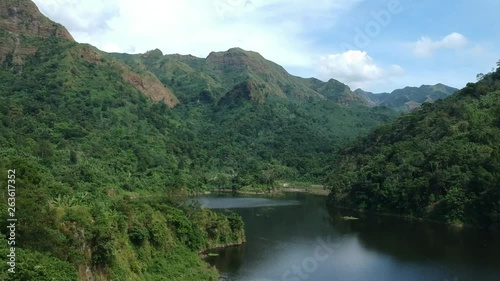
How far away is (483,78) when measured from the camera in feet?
403

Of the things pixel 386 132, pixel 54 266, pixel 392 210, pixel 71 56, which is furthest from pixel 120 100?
pixel 54 266

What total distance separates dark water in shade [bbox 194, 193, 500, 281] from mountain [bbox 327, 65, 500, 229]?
444 centimetres

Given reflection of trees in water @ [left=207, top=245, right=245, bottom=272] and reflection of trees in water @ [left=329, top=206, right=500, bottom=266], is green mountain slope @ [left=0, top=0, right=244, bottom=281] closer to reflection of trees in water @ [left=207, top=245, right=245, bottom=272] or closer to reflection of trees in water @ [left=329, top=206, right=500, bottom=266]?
reflection of trees in water @ [left=207, top=245, right=245, bottom=272]

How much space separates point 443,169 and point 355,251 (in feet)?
106

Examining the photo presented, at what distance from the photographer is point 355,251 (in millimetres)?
55656

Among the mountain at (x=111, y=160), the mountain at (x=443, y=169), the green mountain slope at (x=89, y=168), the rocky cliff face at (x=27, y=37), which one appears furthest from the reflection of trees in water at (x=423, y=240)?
→ the rocky cliff face at (x=27, y=37)

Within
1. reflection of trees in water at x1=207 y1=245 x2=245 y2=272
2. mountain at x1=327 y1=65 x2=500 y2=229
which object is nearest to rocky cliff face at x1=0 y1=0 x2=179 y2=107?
mountain at x1=327 y1=65 x2=500 y2=229

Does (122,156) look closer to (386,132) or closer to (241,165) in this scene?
(241,165)

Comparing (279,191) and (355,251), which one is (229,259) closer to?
(355,251)

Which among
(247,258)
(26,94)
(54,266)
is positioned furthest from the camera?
(26,94)

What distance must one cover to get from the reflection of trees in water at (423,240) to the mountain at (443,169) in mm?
4286

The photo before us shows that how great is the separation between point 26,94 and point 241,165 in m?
66.1

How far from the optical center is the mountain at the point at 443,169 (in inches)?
2798

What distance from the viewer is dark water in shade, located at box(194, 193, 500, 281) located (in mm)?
44719
